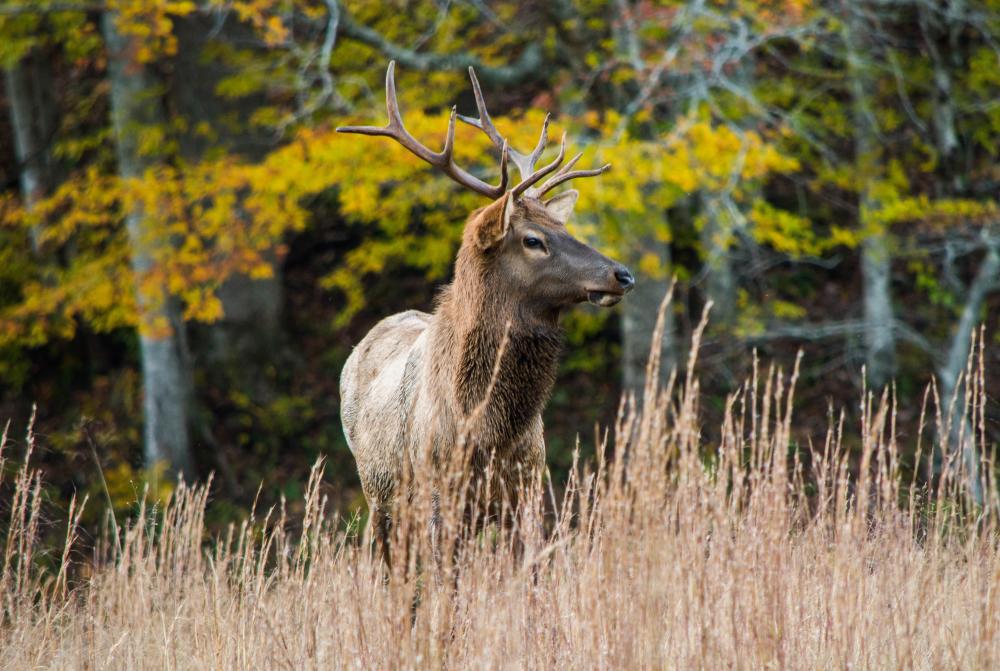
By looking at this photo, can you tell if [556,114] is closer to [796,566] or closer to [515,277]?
[515,277]

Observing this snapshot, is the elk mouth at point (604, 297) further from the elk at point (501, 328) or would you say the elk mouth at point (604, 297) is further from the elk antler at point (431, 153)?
the elk antler at point (431, 153)

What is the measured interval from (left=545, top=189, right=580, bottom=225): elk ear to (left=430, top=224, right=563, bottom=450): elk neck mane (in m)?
0.78

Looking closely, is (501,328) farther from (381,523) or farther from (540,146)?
(381,523)

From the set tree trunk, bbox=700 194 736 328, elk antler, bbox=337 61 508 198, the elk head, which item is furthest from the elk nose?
tree trunk, bbox=700 194 736 328

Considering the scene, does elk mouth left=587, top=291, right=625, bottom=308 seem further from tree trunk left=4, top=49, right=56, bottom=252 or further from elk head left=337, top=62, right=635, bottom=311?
tree trunk left=4, top=49, right=56, bottom=252

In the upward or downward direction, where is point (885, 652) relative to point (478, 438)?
downward

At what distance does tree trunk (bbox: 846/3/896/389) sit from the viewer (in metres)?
12.2

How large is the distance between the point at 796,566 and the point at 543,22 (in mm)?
9403

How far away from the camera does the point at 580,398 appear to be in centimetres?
1552

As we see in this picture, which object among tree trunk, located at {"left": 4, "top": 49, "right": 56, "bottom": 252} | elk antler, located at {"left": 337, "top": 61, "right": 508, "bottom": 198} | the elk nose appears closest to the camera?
the elk nose

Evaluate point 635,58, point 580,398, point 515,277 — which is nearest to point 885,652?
point 515,277

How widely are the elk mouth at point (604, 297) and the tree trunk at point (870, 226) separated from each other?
22.6 feet

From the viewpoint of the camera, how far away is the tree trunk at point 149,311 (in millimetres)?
12461

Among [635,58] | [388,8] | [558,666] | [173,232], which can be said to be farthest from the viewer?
[388,8]
